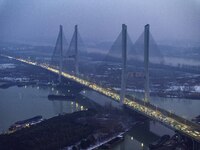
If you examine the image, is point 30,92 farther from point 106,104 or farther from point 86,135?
point 86,135

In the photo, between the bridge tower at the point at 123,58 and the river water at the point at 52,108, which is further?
the bridge tower at the point at 123,58

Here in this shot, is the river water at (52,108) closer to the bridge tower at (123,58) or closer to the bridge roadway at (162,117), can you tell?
the bridge roadway at (162,117)

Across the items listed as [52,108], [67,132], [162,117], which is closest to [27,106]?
[52,108]

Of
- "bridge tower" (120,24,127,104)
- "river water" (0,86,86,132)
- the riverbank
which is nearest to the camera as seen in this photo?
the riverbank

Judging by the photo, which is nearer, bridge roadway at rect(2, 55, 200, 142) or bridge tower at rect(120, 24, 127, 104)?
bridge roadway at rect(2, 55, 200, 142)

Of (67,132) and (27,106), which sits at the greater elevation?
(27,106)

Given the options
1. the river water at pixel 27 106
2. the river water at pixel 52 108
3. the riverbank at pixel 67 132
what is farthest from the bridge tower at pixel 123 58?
the river water at pixel 27 106

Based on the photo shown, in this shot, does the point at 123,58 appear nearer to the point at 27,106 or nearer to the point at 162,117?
the point at 162,117

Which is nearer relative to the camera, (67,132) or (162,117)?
(67,132)

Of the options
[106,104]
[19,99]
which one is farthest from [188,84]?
[19,99]

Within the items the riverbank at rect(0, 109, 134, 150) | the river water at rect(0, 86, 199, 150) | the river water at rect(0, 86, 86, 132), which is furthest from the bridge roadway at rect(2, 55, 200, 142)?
the river water at rect(0, 86, 86, 132)

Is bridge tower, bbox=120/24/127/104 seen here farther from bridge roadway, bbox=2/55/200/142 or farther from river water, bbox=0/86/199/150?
river water, bbox=0/86/199/150
